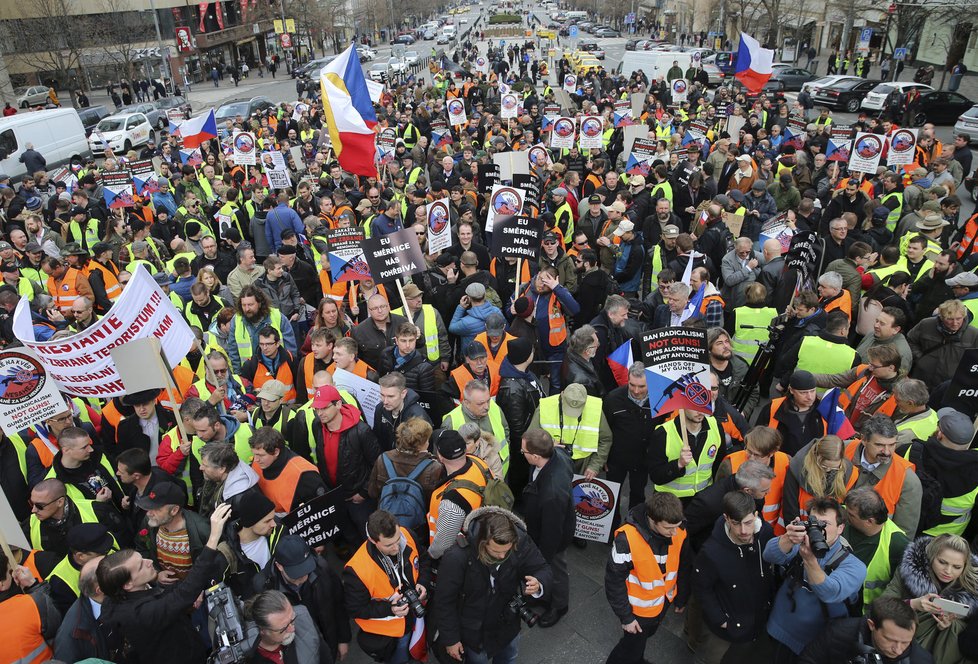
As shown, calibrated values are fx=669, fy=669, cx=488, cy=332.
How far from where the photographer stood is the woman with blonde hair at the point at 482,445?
4.68 metres

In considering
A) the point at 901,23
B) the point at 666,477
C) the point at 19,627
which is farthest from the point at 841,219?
the point at 901,23

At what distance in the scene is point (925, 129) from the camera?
1305cm

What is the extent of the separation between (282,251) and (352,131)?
→ 1.81 m

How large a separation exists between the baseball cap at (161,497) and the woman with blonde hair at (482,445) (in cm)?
187

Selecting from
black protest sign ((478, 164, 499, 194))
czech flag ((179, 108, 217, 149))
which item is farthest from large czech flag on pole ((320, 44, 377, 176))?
czech flag ((179, 108, 217, 149))

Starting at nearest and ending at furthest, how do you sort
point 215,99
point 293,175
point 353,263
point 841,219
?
1. point 353,263
2. point 841,219
3. point 293,175
4. point 215,99

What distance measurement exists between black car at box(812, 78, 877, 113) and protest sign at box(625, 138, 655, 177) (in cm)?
2278

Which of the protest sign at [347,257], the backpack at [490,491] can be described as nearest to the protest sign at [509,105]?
the protest sign at [347,257]

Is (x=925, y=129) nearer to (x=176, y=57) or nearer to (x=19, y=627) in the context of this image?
(x=19, y=627)

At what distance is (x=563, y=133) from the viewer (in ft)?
47.4

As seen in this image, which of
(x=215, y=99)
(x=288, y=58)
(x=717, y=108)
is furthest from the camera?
(x=288, y=58)

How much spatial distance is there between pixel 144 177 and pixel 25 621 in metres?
11.8

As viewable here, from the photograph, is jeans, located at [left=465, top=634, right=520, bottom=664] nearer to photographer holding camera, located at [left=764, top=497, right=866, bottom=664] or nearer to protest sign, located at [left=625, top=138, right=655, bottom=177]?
photographer holding camera, located at [left=764, top=497, right=866, bottom=664]

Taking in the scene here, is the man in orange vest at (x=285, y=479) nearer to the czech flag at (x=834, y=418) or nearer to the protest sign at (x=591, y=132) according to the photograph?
the czech flag at (x=834, y=418)
